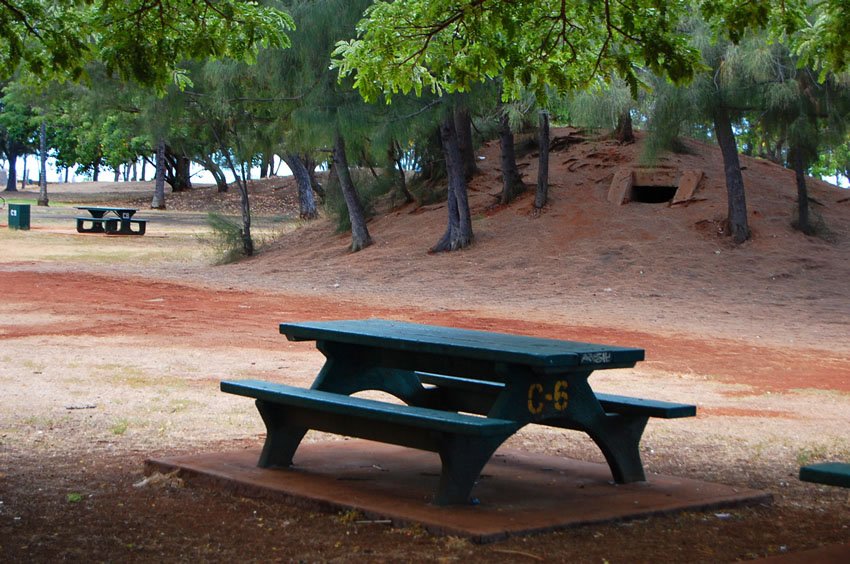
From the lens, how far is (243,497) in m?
5.12

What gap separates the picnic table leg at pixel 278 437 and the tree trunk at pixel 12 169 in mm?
62743

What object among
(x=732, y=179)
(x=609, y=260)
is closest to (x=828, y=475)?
(x=609, y=260)

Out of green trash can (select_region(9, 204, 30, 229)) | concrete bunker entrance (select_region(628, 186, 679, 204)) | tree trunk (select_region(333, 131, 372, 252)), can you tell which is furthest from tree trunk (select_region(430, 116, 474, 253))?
green trash can (select_region(9, 204, 30, 229))

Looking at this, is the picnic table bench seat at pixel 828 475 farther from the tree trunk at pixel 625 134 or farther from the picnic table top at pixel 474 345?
the tree trunk at pixel 625 134

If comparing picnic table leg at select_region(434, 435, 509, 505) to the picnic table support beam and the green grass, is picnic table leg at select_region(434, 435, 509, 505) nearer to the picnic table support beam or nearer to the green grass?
the picnic table support beam

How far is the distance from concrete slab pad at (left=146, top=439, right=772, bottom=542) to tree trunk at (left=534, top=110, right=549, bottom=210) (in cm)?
1618

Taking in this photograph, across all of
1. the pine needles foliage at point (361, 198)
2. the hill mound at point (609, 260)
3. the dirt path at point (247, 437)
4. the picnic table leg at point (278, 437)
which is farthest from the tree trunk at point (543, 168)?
the picnic table leg at point (278, 437)

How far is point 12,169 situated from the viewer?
65688 millimetres

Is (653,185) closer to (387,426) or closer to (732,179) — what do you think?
(732,179)

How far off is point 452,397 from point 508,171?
18.2 meters

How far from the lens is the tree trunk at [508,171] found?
22.8m

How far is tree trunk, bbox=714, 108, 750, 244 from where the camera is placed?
746 inches

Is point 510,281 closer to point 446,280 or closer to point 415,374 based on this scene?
point 446,280

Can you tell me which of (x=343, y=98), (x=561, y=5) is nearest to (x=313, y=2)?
(x=343, y=98)
